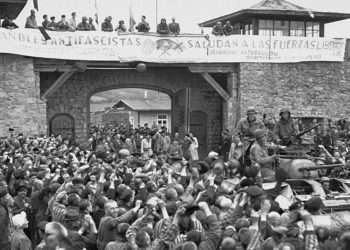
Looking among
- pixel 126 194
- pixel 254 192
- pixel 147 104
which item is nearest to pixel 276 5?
pixel 126 194

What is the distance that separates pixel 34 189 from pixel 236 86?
15.2 meters

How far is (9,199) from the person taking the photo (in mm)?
8508

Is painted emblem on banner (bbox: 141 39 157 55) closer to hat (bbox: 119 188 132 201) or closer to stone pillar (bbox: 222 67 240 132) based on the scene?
stone pillar (bbox: 222 67 240 132)

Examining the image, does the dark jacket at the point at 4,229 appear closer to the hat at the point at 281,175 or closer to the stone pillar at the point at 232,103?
the hat at the point at 281,175

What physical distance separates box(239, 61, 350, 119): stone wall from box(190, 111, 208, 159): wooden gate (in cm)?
299

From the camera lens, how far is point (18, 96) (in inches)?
857

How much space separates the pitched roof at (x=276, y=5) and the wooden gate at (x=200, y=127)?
5.08 m

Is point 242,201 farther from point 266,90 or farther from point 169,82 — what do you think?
point 169,82

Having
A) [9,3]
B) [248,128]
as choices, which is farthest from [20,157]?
[9,3]

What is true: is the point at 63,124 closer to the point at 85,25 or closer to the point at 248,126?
the point at 85,25

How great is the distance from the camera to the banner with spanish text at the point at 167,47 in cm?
2136

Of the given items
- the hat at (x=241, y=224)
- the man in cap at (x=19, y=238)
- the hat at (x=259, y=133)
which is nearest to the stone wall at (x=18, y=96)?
the hat at (x=259, y=133)

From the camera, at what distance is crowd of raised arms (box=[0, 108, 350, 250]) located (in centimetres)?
655

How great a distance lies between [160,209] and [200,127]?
738 inches
